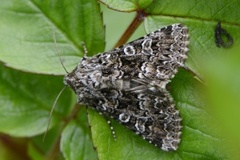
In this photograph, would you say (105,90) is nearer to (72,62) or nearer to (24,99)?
(72,62)

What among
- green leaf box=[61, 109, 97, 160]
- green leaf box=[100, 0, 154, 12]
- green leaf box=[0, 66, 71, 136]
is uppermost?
green leaf box=[100, 0, 154, 12]

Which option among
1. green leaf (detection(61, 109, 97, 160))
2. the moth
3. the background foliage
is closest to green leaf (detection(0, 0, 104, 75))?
the background foliage

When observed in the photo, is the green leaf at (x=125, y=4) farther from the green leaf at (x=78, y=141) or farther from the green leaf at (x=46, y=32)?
the green leaf at (x=78, y=141)

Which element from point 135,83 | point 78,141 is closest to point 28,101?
point 78,141

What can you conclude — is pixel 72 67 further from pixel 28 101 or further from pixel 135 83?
pixel 28 101

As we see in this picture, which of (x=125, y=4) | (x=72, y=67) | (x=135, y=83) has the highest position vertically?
(x=125, y=4)

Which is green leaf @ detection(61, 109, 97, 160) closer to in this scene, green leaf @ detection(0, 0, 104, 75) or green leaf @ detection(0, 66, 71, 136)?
green leaf @ detection(0, 66, 71, 136)

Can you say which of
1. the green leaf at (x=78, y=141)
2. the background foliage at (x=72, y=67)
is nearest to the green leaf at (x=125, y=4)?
the background foliage at (x=72, y=67)
